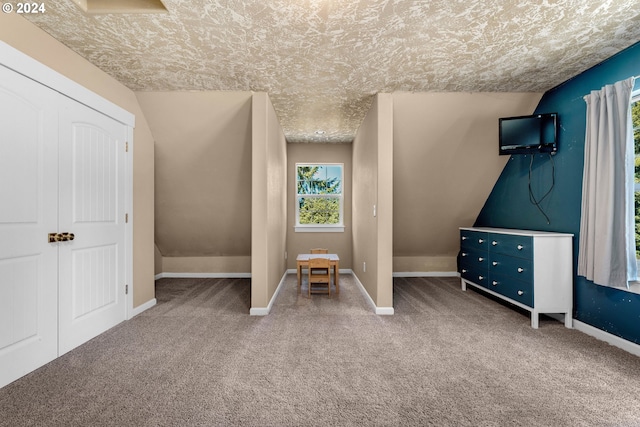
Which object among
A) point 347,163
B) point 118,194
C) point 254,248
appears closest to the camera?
point 118,194

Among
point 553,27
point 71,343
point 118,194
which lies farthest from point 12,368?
point 553,27

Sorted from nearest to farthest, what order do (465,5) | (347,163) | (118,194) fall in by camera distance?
Answer: (465,5) < (118,194) < (347,163)

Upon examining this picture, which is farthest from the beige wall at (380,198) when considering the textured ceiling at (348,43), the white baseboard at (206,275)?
the white baseboard at (206,275)

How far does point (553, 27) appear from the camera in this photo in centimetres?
211

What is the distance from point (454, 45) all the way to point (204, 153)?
3.13 m

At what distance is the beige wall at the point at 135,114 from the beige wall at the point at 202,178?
1.01ft

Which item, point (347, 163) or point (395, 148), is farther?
point (347, 163)

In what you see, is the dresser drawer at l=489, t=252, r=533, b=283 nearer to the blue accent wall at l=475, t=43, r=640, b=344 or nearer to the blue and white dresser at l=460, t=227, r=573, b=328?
the blue and white dresser at l=460, t=227, r=573, b=328

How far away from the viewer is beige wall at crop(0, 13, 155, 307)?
2.12 metres

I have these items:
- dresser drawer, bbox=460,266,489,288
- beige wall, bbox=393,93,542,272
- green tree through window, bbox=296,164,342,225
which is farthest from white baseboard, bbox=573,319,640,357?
green tree through window, bbox=296,164,342,225

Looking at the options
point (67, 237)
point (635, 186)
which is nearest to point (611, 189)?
point (635, 186)

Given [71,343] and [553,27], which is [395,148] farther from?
[71,343]

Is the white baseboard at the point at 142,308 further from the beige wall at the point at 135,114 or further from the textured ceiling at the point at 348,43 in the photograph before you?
the textured ceiling at the point at 348,43

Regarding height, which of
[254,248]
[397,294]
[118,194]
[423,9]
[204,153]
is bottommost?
[397,294]
